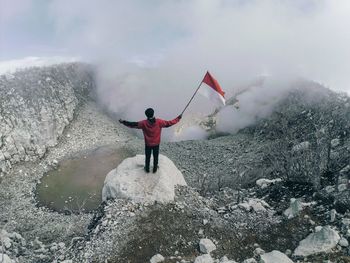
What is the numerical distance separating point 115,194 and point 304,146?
36.1ft

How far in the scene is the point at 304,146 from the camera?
2128 centimetres

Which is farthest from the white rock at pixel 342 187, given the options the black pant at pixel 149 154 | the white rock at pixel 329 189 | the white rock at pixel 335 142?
the black pant at pixel 149 154

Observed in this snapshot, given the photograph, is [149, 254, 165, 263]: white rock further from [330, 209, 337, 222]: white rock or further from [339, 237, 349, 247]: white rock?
[330, 209, 337, 222]: white rock

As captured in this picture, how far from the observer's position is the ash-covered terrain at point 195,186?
12289mm

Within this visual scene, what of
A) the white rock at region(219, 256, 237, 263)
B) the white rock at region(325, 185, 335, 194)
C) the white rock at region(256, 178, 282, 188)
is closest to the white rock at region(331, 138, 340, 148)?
the white rock at region(256, 178, 282, 188)

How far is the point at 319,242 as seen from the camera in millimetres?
11469

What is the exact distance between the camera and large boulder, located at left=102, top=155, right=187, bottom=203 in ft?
45.5

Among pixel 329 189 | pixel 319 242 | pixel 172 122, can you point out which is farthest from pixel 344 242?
pixel 172 122

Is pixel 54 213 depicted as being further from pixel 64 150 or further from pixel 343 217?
pixel 343 217

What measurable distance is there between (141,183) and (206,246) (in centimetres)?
321

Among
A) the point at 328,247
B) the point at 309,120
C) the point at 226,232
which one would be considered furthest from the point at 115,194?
the point at 309,120

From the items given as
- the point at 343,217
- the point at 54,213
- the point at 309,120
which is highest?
the point at 309,120

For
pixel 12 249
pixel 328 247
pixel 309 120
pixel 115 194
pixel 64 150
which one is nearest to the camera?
pixel 328 247

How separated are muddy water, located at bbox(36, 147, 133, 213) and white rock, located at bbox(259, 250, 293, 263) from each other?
38.7ft
